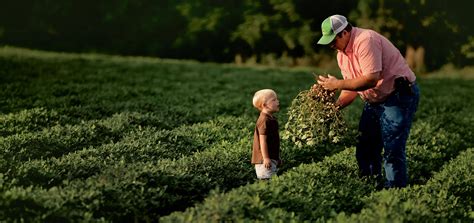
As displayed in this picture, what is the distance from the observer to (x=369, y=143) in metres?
8.77

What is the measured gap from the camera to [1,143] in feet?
31.9

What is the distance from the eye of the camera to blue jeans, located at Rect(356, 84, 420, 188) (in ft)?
27.0

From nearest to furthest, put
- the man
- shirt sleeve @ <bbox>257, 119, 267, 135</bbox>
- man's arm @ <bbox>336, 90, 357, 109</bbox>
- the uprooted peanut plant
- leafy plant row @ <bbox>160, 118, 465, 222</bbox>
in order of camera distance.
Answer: leafy plant row @ <bbox>160, 118, 465, 222</bbox> → shirt sleeve @ <bbox>257, 119, 267, 135</bbox> → the man → the uprooted peanut plant → man's arm @ <bbox>336, 90, 357, 109</bbox>

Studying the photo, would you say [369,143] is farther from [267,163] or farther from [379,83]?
[267,163]

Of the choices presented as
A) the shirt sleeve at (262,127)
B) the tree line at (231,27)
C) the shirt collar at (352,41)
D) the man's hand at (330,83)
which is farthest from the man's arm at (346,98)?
the tree line at (231,27)

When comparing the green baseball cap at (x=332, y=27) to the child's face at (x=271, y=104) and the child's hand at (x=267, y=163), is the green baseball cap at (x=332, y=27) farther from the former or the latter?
the child's hand at (x=267, y=163)

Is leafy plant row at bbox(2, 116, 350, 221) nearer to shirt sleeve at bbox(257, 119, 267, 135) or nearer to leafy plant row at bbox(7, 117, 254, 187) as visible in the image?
leafy plant row at bbox(7, 117, 254, 187)

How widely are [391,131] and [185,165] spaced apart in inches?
98.0

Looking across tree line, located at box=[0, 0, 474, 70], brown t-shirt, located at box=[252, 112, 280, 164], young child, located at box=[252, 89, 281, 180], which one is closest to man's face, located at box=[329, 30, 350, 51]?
young child, located at box=[252, 89, 281, 180]

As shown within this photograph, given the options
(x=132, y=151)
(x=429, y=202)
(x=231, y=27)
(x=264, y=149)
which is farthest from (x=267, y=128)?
(x=231, y=27)

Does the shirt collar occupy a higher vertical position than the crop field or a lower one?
higher

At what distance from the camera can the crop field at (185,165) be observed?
698 centimetres

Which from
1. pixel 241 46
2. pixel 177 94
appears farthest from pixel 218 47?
pixel 177 94

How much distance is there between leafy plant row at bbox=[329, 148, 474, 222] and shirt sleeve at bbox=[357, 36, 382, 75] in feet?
4.57
